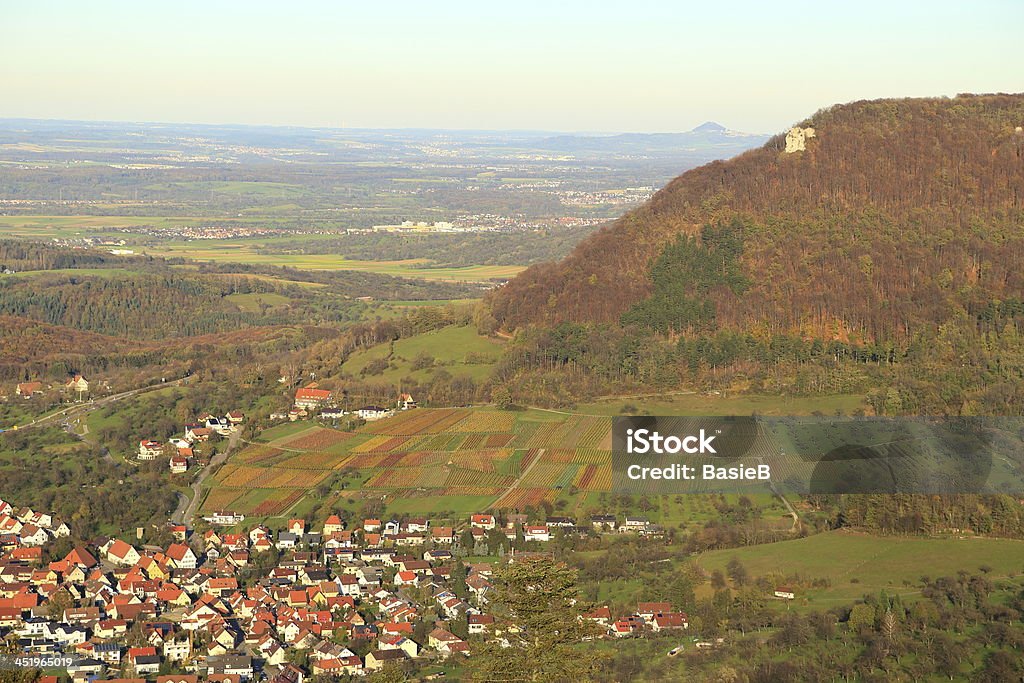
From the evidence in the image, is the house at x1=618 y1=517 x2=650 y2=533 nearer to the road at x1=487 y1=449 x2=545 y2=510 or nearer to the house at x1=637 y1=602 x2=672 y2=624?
the road at x1=487 y1=449 x2=545 y2=510

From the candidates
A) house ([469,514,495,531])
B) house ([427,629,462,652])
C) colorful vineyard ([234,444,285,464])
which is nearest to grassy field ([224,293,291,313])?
colorful vineyard ([234,444,285,464])

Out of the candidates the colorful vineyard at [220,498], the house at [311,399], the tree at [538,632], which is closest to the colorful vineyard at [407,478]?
the colorful vineyard at [220,498]

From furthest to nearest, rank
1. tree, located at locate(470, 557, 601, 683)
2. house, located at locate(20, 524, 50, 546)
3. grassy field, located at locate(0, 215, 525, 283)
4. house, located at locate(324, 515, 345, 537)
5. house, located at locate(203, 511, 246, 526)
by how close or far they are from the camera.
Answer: grassy field, located at locate(0, 215, 525, 283) < house, located at locate(203, 511, 246, 526) < house, located at locate(324, 515, 345, 537) < house, located at locate(20, 524, 50, 546) < tree, located at locate(470, 557, 601, 683)

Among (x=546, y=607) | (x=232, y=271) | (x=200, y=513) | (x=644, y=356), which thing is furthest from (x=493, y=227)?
(x=546, y=607)

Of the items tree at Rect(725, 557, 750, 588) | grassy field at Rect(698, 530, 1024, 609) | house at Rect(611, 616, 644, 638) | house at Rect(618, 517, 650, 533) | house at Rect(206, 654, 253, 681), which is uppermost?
grassy field at Rect(698, 530, 1024, 609)

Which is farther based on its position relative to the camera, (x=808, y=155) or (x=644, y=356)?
(x=808, y=155)

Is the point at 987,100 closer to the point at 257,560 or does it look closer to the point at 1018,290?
the point at 1018,290
